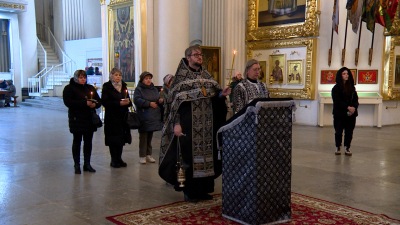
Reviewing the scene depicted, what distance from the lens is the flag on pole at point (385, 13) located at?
11.9m

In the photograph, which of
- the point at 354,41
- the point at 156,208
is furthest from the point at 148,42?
the point at 156,208

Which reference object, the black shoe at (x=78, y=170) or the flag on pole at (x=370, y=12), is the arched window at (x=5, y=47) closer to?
the flag on pole at (x=370, y=12)

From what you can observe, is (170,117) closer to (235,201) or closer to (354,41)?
(235,201)

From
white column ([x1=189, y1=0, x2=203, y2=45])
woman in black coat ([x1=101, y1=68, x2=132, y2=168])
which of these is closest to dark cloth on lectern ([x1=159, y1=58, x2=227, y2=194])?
woman in black coat ([x1=101, y1=68, x2=132, y2=168])

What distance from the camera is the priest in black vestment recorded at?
4.72 meters

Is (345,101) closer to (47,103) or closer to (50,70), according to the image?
(47,103)

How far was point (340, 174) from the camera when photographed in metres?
6.32

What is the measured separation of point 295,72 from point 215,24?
10.5 ft

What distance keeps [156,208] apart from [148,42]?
9.05 meters

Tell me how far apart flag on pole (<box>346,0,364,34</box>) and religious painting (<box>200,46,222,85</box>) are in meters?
4.25

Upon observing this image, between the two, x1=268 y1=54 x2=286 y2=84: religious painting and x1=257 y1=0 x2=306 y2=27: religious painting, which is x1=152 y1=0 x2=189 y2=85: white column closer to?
x1=257 y1=0 x2=306 y2=27: religious painting

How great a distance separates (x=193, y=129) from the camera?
473cm

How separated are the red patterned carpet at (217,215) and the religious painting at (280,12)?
956cm

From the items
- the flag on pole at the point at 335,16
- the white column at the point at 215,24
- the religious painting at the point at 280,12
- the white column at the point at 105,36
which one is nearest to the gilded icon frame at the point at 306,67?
the religious painting at the point at 280,12
